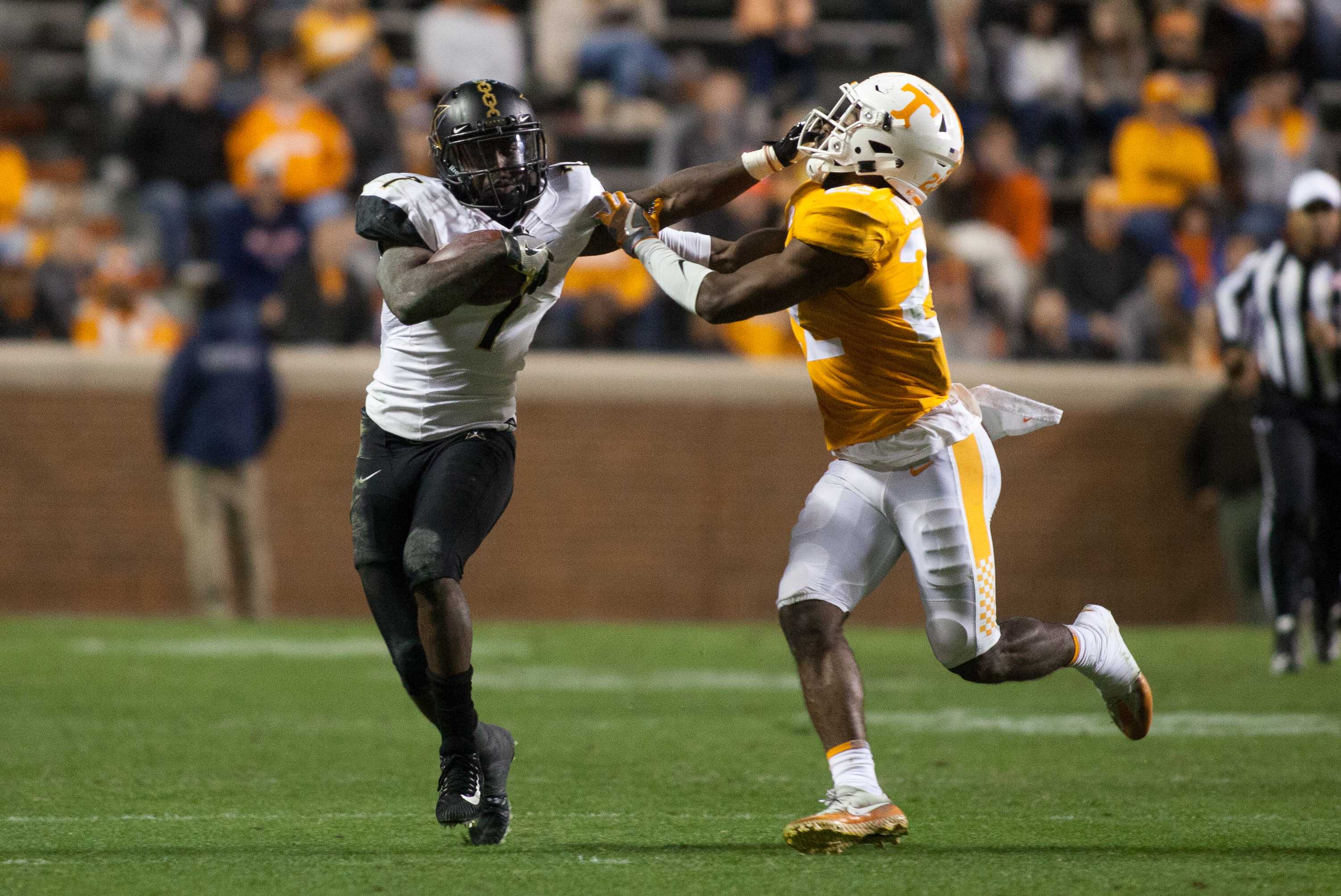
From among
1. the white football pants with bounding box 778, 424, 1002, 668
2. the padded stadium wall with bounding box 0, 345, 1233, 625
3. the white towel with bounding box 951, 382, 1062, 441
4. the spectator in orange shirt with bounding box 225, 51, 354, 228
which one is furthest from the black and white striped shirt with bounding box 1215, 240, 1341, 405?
the spectator in orange shirt with bounding box 225, 51, 354, 228

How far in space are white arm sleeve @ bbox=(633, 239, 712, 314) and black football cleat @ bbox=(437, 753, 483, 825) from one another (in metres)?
1.26

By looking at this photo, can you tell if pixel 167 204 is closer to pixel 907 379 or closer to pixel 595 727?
pixel 595 727

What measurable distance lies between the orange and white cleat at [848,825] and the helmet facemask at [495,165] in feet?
5.52

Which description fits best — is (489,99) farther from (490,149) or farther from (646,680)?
(646,680)

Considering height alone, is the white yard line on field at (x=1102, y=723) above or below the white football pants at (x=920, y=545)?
below

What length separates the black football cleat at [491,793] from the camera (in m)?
4.60

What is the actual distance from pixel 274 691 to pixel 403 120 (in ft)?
19.2

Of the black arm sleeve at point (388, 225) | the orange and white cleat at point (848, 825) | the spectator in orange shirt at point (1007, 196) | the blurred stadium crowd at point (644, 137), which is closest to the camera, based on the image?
the orange and white cleat at point (848, 825)

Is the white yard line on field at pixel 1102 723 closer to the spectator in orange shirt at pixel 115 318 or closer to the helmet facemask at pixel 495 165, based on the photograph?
the helmet facemask at pixel 495 165

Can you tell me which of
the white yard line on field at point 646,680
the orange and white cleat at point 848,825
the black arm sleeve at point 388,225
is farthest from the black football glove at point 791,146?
the white yard line on field at point 646,680

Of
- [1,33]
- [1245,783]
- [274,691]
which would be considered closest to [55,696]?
[274,691]

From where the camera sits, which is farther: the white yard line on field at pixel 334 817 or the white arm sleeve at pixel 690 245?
the white yard line on field at pixel 334 817

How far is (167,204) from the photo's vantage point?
41.9 feet

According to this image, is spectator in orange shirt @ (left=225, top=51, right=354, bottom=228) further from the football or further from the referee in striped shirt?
the football
